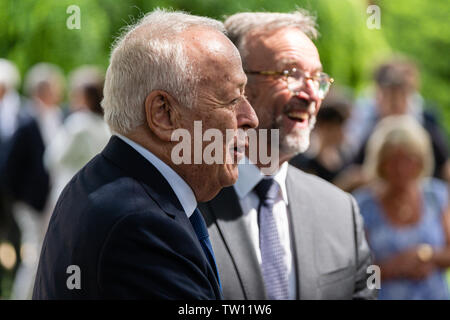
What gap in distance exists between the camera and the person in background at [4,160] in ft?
15.5

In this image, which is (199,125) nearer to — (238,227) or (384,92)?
(238,227)

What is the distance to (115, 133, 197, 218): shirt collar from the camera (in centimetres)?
207

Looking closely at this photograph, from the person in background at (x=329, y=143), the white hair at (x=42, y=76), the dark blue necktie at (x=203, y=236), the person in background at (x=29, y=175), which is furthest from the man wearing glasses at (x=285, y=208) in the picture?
the white hair at (x=42, y=76)

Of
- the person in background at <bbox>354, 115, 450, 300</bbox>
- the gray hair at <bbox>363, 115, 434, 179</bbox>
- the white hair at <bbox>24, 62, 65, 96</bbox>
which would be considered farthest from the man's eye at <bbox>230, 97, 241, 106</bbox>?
the white hair at <bbox>24, 62, 65, 96</bbox>

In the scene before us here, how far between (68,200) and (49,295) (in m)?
0.24

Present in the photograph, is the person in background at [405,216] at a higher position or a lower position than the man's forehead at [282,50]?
lower

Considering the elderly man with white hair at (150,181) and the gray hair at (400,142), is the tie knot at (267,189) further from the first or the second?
the gray hair at (400,142)

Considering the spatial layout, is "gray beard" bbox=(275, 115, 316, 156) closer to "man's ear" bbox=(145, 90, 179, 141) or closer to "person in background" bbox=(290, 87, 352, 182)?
"man's ear" bbox=(145, 90, 179, 141)

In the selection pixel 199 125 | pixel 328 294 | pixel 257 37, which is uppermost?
pixel 257 37

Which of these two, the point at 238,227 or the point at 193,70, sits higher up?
the point at 193,70

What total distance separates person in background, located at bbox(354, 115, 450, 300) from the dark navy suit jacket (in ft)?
9.90

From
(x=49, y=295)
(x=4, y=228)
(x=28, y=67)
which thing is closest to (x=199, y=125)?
(x=49, y=295)

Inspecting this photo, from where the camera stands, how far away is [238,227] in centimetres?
270

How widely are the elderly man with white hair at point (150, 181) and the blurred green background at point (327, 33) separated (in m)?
3.31
